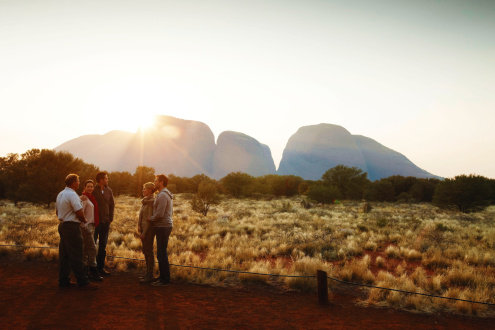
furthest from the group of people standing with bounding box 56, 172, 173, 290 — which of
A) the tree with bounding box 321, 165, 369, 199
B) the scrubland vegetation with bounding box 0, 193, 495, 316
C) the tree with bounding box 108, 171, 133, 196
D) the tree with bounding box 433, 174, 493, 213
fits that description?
the tree with bounding box 108, 171, 133, 196

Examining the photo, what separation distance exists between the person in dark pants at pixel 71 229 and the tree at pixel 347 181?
43701mm

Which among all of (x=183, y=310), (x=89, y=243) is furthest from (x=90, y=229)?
(x=183, y=310)

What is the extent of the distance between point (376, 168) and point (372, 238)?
672ft

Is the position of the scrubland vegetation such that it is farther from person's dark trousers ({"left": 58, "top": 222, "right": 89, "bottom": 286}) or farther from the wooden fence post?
person's dark trousers ({"left": 58, "top": 222, "right": 89, "bottom": 286})

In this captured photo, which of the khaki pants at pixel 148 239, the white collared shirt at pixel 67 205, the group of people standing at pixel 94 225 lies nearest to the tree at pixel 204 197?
the group of people standing at pixel 94 225

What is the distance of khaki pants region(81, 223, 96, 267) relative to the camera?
6543mm

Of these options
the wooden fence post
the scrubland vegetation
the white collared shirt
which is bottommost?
the scrubland vegetation

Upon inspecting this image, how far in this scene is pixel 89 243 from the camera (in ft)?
21.8

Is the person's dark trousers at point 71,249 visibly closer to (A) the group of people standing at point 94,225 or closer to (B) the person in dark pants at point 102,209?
(A) the group of people standing at point 94,225

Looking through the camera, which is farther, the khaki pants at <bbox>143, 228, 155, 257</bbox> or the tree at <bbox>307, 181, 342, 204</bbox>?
the tree at <bbox>307, 181, 342, 204</bbox>

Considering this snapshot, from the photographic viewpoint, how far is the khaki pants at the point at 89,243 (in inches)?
258

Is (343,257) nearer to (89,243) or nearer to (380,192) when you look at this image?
(89,243)

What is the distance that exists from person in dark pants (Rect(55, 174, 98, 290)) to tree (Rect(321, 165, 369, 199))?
43701mm

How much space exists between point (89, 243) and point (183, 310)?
3.02 meters
